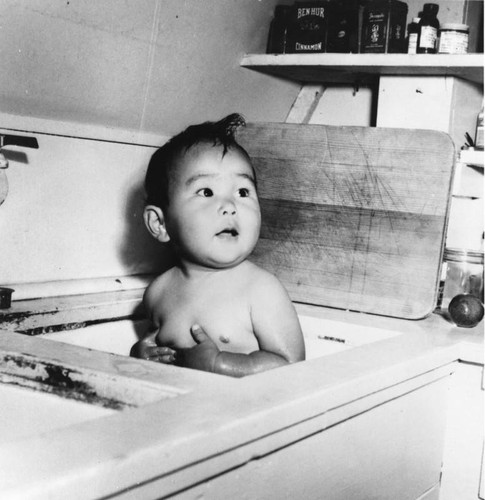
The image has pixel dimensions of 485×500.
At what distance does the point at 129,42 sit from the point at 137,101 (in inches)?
6.8

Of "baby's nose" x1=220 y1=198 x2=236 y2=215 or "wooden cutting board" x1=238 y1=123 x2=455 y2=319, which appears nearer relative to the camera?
"baby's nose" x1=220 y1=198 x2=236 y2=215

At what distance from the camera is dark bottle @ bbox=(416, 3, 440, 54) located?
1.78m

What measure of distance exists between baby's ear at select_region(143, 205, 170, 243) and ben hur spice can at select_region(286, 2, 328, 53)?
70cm

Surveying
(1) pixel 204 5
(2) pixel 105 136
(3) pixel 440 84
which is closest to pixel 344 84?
(3) pixel 440 84

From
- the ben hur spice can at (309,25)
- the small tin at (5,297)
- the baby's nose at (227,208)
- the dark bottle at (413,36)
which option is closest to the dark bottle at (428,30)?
the dark bottle at (413,36)

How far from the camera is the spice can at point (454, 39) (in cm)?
175

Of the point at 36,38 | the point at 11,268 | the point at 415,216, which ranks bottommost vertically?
the point at 11,268

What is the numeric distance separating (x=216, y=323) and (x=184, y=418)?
2.12ft

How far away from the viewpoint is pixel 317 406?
2.97 feet

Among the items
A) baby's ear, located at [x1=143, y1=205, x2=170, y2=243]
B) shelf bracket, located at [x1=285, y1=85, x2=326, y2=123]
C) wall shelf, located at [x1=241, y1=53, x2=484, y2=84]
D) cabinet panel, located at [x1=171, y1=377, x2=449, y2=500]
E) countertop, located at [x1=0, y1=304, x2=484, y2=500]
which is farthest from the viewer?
shelf bracket, located at [x1=285, y1=85, x2=326, y2=123]

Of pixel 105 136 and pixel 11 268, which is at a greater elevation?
pixel 105 136

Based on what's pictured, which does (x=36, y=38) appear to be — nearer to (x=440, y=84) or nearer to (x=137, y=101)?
(x=137, y=101)

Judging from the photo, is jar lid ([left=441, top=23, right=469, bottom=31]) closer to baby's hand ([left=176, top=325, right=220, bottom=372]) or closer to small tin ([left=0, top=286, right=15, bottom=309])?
baby's hand ([left=176, top=325, right=220, bottom=372])

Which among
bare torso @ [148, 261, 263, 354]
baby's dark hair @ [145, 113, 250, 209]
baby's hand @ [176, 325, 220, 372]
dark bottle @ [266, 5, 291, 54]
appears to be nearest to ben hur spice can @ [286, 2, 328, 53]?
dark bottle @ [266, 5, 291, 54]
